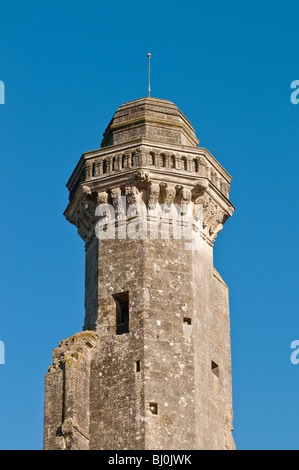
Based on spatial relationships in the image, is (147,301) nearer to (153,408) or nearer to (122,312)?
(122,312)

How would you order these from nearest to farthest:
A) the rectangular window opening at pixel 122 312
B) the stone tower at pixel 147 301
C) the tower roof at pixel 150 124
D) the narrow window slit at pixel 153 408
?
the narrow window slit at pixel 153 408 < the stone tower at pixel 147 301 < the rectangular window opening at pixel 122 312 < the tower roof at pixel 150 124

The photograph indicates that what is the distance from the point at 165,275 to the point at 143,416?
148 inches

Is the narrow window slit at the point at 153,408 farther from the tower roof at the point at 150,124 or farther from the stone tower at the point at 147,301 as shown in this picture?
the tower roof at the point at 150,124

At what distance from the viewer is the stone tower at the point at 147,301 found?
3419 centimetres

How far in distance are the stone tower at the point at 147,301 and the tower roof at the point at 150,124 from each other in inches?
1.4

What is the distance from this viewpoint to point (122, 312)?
118 feet

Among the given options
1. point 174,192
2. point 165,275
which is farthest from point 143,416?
point 174,192

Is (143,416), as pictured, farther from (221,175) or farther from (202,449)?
(221,175)

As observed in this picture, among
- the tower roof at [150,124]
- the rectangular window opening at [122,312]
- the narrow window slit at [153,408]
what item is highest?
the tower roof at [150,124]

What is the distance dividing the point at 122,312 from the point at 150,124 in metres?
5.03

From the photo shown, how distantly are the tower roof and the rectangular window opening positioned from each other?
4.11 metres

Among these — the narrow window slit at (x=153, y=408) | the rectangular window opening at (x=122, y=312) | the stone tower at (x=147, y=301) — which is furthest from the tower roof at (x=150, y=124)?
the narrow window slit at (x=153, y=408)

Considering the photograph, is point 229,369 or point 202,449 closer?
point 202,449
